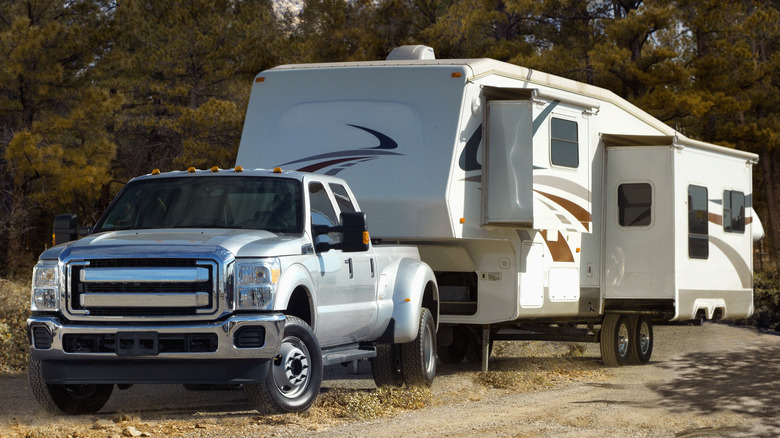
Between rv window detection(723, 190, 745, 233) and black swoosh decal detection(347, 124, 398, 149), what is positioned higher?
black swoosh decal detection(347, 124, 398, 149)

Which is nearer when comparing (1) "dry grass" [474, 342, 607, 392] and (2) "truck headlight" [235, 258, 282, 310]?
(2) "truck headlight" [235, 258, 282, 310]

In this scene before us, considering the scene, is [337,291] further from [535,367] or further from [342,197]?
[535,367]

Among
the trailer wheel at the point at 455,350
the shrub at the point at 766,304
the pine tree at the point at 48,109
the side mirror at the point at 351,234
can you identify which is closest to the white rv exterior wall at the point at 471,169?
the trailer wheel at the point at 455,350

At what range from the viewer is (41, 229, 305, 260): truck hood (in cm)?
800

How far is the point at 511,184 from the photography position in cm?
1199

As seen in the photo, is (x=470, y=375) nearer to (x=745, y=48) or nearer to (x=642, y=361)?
(x=642, y=361)

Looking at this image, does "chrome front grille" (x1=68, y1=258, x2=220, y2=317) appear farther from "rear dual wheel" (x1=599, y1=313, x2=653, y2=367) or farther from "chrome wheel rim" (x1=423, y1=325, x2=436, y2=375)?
"rear dual wheel" (x1=599, y1=313, x2=653, y2=367)

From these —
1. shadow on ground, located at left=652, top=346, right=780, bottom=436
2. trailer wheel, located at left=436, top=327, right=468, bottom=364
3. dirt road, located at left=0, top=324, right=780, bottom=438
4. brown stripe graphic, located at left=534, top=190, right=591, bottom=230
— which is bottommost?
dirt road, located at left=0, top=324, right=780, bottom=438

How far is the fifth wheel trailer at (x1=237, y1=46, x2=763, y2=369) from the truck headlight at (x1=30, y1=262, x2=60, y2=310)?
414cm

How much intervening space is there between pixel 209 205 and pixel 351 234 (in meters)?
1.27

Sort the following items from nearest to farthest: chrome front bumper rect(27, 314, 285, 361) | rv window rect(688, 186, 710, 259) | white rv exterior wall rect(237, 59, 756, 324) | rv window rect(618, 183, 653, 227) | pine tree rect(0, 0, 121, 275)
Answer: chrome front bumper rect(27, 314, 285, 361)
white rv exterior wall rect(237, 59, 756, 324)
rv window rect(618, 183, 653, 227)
rv window rect(688, 186, 710, 259)
pine tree rect(0, 0, 121, 275)

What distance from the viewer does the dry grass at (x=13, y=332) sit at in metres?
13.0

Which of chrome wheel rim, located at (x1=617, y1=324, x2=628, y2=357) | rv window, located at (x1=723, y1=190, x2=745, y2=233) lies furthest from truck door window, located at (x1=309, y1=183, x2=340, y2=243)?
rv window, located at (x1=723, y1=190, x2=745, y2=233)

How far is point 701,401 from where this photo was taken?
399 inches
